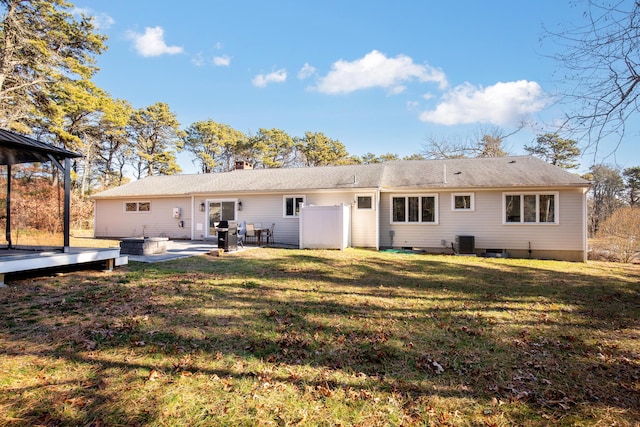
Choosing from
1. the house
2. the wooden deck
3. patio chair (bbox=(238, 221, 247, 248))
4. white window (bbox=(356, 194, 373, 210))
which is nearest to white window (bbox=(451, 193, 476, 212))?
the house

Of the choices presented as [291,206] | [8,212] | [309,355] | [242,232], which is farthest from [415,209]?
[8,212]

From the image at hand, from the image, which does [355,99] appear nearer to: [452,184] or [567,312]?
[452,184]

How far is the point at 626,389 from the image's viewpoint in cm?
274

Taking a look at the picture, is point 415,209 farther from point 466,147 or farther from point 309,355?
point 466,147

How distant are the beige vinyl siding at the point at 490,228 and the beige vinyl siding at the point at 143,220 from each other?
1046cm

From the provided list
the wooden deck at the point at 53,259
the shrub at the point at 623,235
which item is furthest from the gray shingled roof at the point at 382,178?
the wooden deck at the point at 53,259

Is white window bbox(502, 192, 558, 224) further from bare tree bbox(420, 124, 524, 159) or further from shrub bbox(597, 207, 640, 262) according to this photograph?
bare tree bbox(420, 124, 524, 159)

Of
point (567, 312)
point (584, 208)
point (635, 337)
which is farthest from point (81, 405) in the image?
point (584, 208)

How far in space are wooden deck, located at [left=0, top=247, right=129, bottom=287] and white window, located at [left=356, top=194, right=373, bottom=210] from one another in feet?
29.7

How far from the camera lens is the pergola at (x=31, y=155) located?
5.96m

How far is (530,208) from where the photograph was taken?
12453 millimetres

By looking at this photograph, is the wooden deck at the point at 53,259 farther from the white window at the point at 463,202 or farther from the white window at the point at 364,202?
the white window at the point at 463,202

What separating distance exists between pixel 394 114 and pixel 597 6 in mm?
16239

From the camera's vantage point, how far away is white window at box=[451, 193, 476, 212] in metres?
13.0
